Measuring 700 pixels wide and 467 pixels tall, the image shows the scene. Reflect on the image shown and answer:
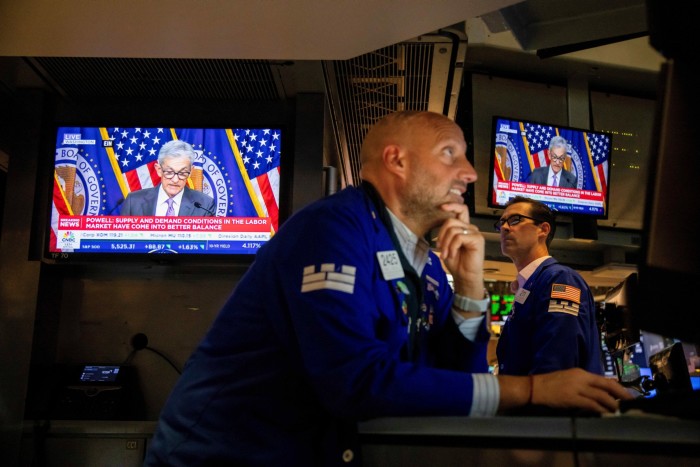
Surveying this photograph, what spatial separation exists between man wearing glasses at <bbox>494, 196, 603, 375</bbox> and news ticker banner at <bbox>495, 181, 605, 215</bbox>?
2486mm

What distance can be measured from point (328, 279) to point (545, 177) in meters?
5.22

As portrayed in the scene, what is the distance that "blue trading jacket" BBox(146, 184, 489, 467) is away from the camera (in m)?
1.26

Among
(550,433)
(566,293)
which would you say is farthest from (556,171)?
(550,433)

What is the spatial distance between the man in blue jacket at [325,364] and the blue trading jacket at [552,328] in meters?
1.35

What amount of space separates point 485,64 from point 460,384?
5.98 m

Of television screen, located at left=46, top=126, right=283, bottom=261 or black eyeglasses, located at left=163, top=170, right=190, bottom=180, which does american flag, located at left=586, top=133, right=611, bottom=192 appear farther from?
black eyeglasses, located at left=163, top=170, right=190, bottom=180

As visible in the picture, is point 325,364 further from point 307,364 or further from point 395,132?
point 395,132

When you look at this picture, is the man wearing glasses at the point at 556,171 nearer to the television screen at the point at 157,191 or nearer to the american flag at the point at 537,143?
the american flag at the point at 537,143

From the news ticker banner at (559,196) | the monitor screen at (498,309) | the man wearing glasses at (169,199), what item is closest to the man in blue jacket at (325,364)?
the man wearing glasses at (169,199)

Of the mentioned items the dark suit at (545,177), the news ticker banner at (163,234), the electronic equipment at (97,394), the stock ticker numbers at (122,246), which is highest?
the dark suit at (545,177)

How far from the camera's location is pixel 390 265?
1.56 meters

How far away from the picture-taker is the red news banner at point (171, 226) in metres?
3.43

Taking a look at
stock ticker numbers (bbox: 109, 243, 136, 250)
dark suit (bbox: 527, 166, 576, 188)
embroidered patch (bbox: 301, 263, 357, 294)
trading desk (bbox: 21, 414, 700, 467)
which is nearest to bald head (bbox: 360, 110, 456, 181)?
embroidered patch (bbox: 301, 263, 357, 294)

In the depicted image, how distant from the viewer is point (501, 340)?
3.45 meters
